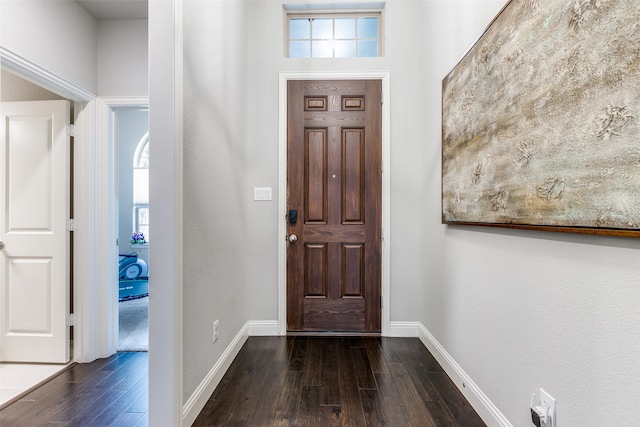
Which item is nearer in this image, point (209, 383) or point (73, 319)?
point (209, 383)

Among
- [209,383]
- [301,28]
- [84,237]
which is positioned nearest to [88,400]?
[209,383]

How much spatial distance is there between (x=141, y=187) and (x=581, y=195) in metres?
6.17

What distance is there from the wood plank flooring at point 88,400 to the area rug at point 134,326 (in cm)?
29

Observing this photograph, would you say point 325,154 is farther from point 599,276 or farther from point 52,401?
point 52,401

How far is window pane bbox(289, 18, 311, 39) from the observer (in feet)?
8.97

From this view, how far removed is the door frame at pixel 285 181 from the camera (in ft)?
8.48

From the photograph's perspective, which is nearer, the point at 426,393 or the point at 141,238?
the point at 426,393

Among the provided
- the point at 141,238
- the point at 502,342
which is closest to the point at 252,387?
the point at 502,342

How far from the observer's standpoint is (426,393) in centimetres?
175

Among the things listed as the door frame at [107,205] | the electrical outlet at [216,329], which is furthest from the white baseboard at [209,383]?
the door frame at [107,205]

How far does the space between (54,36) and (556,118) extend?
2889 millimetres

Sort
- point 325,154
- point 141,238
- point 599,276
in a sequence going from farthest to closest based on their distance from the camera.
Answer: point 141,238 → point 325,154 → point 599,276

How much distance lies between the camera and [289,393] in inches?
68.3

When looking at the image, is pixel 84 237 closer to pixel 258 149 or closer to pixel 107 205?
pixel 107 205
